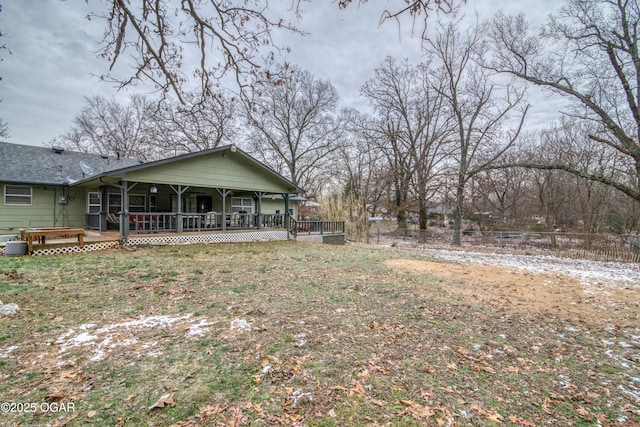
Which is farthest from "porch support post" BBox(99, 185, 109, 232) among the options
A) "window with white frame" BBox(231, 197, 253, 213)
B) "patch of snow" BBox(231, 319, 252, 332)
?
"patch of snow" BBox(231, 319, 252, 332)

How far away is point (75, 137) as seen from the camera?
1043 inches

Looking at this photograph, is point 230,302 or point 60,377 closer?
point 60,377

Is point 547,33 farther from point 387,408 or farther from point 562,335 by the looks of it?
point 387,408

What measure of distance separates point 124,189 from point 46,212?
482cm

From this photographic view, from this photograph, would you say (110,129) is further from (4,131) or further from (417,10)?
(417,10)

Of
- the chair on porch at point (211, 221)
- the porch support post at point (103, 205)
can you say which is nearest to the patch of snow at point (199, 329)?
the chair on porch at point (211, 221)

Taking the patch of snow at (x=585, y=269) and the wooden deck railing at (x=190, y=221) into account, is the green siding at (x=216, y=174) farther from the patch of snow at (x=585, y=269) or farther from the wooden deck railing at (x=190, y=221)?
the patch of snow at (x=585, y=269)

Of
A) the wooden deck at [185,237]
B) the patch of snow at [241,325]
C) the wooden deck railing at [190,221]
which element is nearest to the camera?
the patch of snow at [241,325]

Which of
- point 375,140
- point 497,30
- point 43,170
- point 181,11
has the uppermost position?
point 497,30

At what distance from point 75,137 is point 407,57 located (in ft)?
96.8

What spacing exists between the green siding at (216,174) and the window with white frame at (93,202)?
177 inches

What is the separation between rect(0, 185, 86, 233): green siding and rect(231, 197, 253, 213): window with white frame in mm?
6919

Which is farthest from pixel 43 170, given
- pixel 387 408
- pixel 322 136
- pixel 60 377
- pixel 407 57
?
pixel 407 57

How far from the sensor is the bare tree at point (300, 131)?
26.5 m
